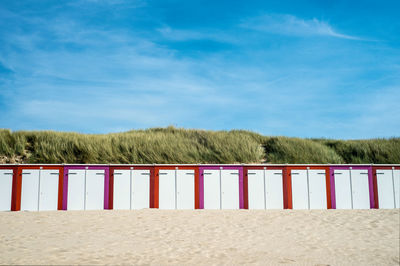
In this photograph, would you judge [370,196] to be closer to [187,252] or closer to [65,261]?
[187,252]

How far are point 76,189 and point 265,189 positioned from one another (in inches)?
304

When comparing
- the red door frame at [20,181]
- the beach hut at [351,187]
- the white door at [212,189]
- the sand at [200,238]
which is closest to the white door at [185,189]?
the white door at [212,189]

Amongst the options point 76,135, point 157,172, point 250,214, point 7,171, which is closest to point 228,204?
point 250,214

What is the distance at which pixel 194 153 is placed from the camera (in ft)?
70.6

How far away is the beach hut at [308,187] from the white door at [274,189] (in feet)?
1.13

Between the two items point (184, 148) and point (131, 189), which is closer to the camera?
point (131, 189)

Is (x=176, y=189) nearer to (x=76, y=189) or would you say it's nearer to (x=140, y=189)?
(x=140, y=189)

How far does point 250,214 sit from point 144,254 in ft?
21.0

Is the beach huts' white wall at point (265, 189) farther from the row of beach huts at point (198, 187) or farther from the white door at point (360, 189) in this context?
the white door at point (360, 189)

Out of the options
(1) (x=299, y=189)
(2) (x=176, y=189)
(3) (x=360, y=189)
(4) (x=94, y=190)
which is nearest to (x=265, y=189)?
(1) (x=299, y=189)

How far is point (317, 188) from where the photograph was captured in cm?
1538

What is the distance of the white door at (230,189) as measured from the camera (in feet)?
49.6

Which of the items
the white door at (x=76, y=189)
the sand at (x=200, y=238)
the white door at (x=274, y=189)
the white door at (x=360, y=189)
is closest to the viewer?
the sand at (x=200, y=238)

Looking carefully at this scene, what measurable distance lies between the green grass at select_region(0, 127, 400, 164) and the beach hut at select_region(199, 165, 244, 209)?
5.75 meters
